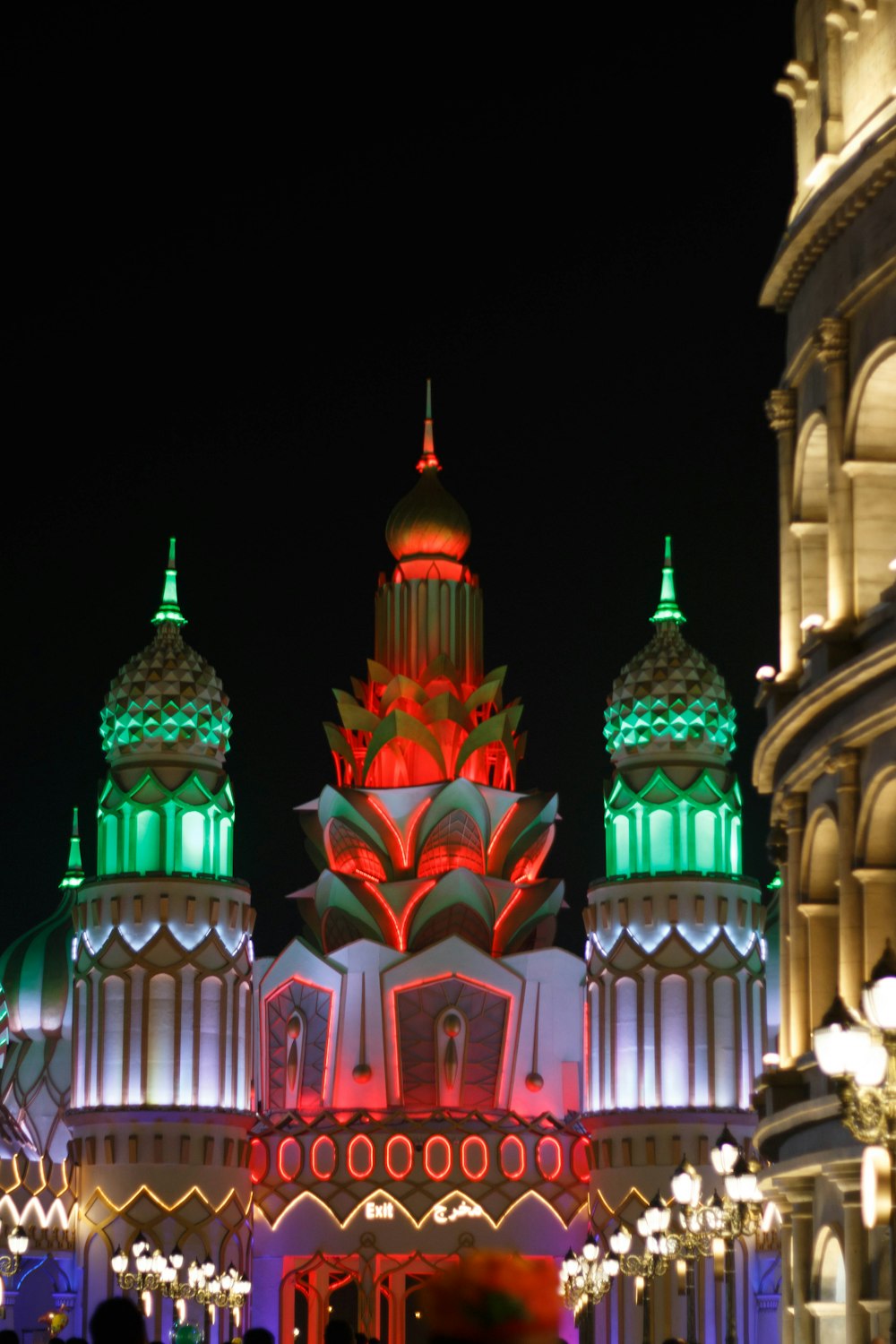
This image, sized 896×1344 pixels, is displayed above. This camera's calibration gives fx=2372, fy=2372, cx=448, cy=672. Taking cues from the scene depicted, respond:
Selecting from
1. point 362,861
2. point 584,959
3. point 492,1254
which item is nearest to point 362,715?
point 362,861

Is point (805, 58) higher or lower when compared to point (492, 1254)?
higher

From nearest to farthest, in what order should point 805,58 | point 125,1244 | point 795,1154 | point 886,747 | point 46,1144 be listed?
1. point 886,747
2. point 795,1154
3. point 805,58
4. point 125,1244
5. point 46,1144

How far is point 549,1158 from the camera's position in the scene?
64.2 m

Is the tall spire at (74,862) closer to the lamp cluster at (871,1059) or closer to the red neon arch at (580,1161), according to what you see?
the red neon arch at (580,1161)

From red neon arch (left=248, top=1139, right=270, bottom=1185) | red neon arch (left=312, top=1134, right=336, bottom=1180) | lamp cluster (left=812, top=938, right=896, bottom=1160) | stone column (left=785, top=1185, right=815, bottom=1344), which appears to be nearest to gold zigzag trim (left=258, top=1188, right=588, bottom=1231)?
red neon arch (left=312, top=1134, right=336, bottom=1180)

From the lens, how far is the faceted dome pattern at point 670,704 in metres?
64.9

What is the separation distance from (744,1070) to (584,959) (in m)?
6.68

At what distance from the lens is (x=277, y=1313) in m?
64.0

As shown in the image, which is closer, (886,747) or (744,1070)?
(886,747)

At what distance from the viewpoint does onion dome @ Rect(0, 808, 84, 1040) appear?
73188 mm

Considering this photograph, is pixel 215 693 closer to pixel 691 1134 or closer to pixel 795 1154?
pixel 691 1134

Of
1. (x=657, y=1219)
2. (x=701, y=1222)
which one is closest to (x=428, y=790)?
(x=701, y=1222)

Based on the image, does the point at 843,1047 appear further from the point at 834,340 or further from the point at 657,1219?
the point at 657,1219

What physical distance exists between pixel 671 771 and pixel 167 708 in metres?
13.9
